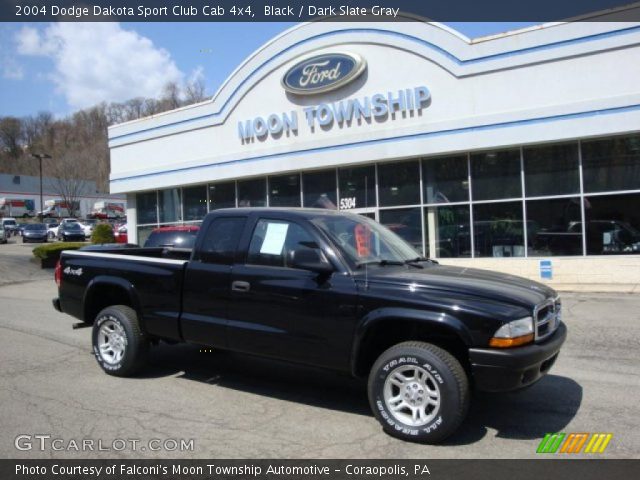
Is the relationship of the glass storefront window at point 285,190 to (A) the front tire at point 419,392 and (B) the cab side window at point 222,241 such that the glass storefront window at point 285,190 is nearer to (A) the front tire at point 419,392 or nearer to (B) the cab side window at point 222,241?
(B) the cab side window at point 222,241

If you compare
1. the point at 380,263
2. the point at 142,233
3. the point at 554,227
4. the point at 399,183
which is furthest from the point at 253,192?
the point at 380,263

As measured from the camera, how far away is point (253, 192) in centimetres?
1898

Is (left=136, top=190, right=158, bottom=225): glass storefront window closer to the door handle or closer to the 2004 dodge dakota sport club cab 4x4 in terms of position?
the 2004 dodge dakota sport club cab 4x4

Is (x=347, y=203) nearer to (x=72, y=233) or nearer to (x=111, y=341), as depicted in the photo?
(x=111, y=341)

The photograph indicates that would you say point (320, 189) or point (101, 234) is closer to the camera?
point (320, 189)

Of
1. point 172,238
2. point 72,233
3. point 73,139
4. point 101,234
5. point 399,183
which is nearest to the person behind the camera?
point 172,238

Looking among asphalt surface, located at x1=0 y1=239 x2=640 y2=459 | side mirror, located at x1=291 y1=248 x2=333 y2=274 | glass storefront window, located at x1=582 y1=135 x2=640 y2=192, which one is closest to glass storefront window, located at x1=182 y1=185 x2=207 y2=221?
glass storefront window, located at x1=582 y1=135 x2=640 y2=192

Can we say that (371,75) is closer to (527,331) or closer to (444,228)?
(444,228)

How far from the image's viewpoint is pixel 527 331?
14.2 feet

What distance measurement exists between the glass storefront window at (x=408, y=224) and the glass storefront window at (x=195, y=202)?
7.62 m

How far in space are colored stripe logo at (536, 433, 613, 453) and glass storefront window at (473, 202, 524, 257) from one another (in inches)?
392

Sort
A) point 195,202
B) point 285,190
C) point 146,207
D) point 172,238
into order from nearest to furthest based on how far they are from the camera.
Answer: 1. point 172,238
2. point 285,190
3. point 195,202
4. point 146,207

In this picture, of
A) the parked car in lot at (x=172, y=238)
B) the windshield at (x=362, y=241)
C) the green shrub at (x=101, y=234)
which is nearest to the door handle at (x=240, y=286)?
the windshield at (x=362, y=241)

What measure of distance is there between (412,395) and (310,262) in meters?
1.36
